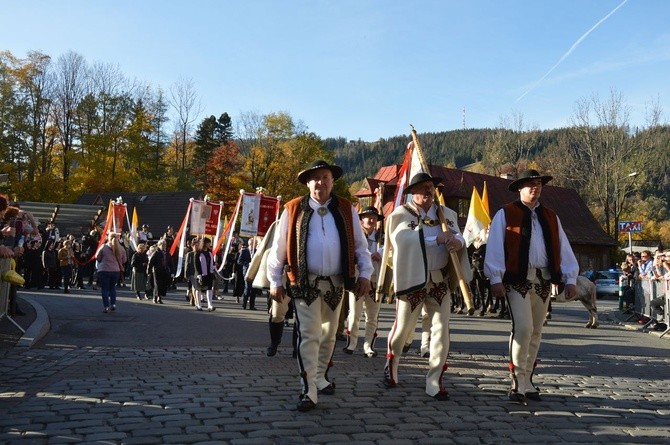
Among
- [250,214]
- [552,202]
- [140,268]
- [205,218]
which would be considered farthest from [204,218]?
[552,202]

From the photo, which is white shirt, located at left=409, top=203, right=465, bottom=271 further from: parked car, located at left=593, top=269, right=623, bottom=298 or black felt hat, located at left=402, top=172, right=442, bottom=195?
parked car, located at left=593, top=269, right=623, bottom=298

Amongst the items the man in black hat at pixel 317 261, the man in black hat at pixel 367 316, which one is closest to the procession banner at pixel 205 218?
the man in black hat at pixel 367 316

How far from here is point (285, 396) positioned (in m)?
6.50

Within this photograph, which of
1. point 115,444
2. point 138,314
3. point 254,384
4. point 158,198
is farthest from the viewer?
point 158,198

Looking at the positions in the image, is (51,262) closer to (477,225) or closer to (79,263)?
(79,263)

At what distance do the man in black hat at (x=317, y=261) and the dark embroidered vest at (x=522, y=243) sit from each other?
52.7 inches

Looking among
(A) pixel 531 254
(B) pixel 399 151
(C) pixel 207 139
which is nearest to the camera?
(A) pixel 531 254

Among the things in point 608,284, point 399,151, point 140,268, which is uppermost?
point 399,151

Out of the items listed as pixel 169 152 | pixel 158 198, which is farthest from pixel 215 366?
pixel 169 152

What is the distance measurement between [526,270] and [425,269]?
92 cm

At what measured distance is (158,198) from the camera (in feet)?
174

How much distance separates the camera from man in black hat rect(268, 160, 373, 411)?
610cm

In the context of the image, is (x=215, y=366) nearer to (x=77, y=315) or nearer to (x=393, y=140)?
(x=77, y=315)

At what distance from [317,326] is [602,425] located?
244 centimetres
